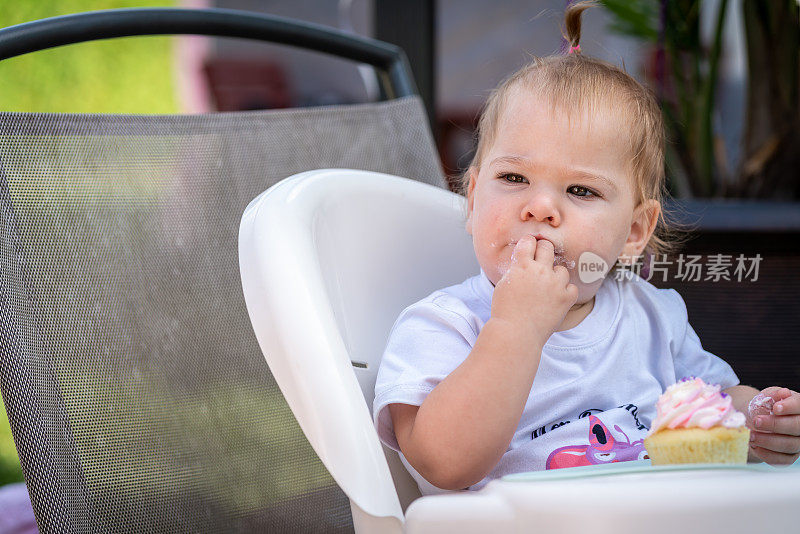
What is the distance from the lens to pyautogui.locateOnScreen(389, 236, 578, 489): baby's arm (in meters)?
0.60

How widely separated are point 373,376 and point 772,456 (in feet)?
1.12

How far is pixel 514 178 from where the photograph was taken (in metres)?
0.72

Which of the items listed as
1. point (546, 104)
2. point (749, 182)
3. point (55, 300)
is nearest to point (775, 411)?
point (546, 104)

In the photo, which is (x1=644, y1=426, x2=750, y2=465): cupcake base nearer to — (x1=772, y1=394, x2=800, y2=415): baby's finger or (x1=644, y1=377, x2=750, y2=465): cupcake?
(x1=644, y1=377, x2=750, y2=465): cupcake

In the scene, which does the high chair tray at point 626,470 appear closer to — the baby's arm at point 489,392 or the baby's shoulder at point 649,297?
the baby's arm at point 489,392

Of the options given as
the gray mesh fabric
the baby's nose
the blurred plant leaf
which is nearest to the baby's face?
the baby's nose

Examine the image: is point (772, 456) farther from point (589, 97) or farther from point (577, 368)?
point (589, 97)

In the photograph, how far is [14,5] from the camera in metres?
2.59

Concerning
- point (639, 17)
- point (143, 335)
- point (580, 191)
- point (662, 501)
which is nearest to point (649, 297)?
point (580, 191)

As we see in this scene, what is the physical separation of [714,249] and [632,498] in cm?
49

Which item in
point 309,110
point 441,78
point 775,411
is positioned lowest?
point 441,78

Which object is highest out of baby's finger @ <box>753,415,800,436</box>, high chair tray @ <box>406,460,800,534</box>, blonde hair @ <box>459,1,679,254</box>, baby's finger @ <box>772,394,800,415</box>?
blonde hair @ <box>459,1,679,254</box>

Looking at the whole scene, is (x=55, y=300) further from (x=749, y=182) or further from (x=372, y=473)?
(x=749, y=182)

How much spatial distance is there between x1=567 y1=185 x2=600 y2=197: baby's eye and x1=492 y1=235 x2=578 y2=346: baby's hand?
76mm
